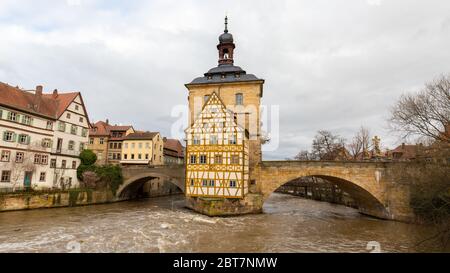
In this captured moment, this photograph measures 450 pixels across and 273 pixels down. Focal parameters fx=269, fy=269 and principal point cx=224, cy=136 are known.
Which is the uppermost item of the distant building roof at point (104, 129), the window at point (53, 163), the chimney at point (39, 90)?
the chimney at point (39, 90)

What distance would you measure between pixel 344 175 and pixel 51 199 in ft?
73.6

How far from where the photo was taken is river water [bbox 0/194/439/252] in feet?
37.6

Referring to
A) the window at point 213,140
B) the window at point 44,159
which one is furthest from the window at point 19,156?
the window at point 213,140

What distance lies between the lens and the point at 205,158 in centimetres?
2069

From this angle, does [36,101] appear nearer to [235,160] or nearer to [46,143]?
[46,143]

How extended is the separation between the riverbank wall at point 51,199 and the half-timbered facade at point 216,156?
9.59 meters

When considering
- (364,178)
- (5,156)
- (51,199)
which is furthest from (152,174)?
(364,178)

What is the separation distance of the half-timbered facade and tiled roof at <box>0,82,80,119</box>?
1325cm

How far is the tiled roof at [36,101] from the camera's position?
69.9 feet

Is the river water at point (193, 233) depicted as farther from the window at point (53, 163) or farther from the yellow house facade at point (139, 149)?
the yellow house facade at point (139, 149)

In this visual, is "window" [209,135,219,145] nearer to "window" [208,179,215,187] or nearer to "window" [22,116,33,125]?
"window" [208,179,215,187]

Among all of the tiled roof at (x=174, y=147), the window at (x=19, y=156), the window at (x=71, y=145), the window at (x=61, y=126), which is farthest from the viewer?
the tiled roof at (x=174, y=147)

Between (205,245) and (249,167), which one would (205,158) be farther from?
(205,245)

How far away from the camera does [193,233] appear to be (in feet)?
45.5
